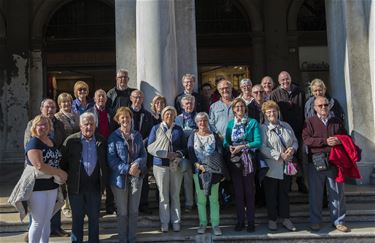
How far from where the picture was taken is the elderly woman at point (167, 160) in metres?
6.13

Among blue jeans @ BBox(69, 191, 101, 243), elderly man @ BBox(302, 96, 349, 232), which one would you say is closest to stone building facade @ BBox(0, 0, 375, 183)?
elderly man @ BBox(302, 96, 349, 232)

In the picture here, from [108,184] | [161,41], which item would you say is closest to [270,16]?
[161,41]

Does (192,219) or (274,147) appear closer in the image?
(274,147)

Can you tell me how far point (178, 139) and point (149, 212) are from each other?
1402mm

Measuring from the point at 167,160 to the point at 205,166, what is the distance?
0.57 metres

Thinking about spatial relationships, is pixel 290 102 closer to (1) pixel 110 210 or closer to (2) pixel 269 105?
(2) pixel 269 105

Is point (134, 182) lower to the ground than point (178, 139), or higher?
lower

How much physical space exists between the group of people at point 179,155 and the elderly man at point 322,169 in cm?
1

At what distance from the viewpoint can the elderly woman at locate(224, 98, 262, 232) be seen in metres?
6.10

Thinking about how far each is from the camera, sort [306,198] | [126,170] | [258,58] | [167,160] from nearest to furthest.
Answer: [126,170], [167,160], [306,198], [258,58]

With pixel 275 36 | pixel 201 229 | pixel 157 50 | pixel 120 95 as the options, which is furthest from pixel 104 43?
pixel 201 229

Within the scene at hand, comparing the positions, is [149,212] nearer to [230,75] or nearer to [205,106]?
[205,106]

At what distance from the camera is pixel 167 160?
6219 millimetres

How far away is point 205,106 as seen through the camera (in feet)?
23.9
